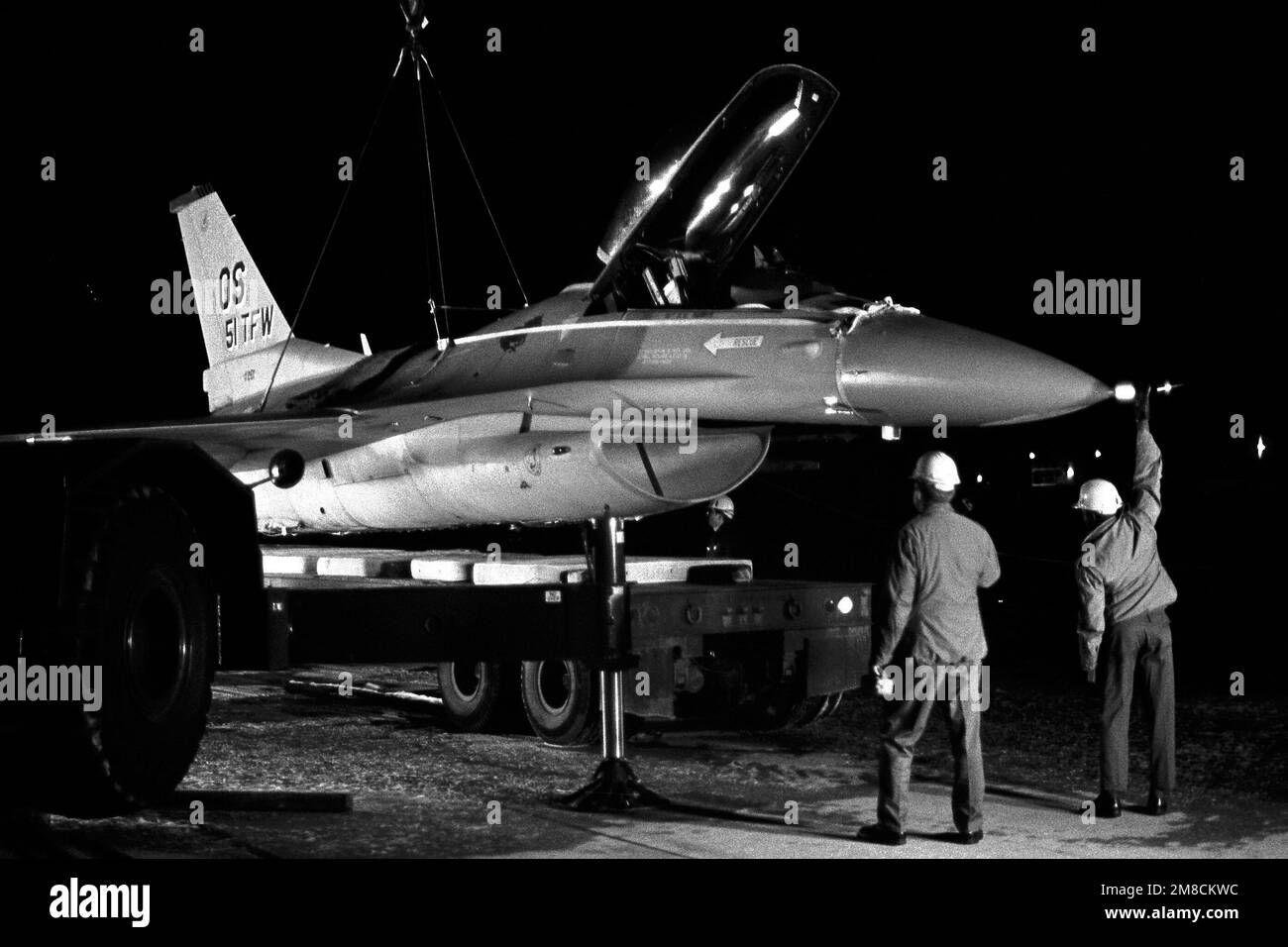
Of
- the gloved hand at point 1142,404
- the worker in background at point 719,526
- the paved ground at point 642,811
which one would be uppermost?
the gloved hand at point 1142,404

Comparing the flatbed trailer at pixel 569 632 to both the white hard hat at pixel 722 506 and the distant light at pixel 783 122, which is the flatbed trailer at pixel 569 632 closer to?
the distant light at pixel 783 122

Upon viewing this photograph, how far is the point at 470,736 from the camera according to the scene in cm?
945

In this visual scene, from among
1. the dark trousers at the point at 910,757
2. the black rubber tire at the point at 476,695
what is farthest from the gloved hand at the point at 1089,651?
the black rubber tire at the point at 476,695

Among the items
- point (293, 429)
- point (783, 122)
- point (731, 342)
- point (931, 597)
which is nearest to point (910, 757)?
point (931, 597)

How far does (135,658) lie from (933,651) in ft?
10.8

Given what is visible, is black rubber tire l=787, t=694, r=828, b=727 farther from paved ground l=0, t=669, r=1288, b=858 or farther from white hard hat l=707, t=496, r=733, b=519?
white hard hat l=707, t=496, r=733, b=519

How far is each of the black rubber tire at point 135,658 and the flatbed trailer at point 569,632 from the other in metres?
0.49

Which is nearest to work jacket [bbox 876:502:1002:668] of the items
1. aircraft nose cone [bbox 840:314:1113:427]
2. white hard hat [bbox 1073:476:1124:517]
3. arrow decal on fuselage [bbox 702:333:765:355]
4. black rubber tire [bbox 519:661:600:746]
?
aircraft nose cone [bbox 840:314:1113:427]

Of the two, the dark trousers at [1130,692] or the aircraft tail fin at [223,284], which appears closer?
the dark trousers at [1130,692]

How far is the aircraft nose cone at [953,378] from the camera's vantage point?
274 inches

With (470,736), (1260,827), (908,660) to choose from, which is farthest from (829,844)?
(470,736)

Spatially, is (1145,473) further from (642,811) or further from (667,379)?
(642,811)
